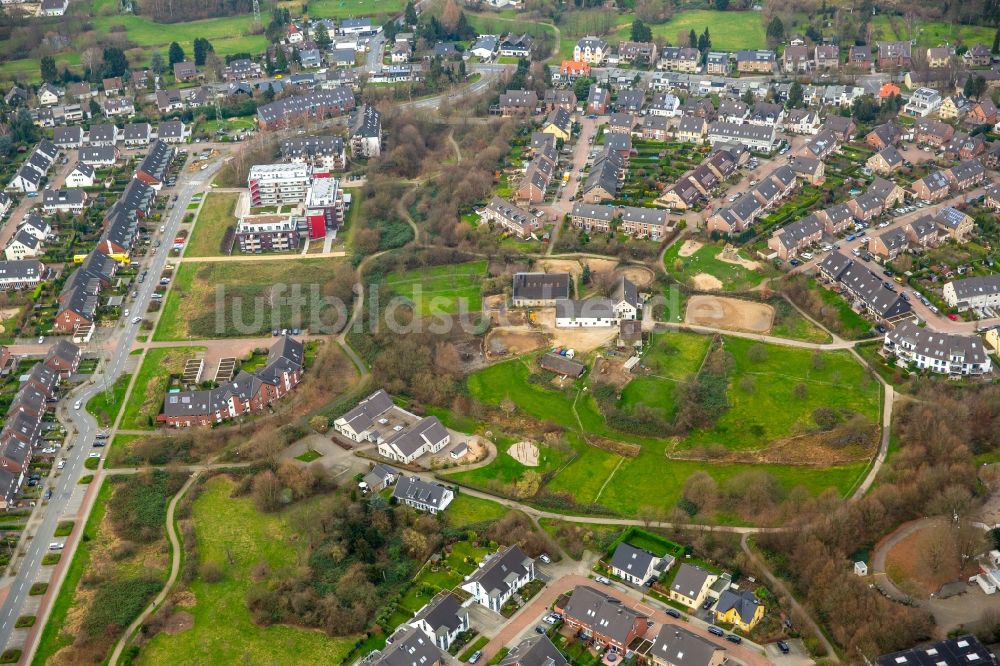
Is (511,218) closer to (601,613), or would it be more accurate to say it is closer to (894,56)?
(601,613)

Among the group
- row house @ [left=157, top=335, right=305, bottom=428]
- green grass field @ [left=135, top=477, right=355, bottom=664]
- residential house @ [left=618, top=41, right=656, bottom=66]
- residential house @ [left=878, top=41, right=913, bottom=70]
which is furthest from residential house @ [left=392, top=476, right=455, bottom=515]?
residential house @ [left=878, top=41, right=913, bottom=70]

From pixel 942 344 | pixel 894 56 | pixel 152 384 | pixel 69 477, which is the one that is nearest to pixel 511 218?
pixel 152 384

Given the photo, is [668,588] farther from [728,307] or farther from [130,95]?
[130,95]

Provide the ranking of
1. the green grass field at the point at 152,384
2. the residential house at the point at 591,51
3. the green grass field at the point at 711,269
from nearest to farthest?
the green grass field at the point at 152,384 < the green grass field at the point at 711,269 < the residential house at the point at 591,51

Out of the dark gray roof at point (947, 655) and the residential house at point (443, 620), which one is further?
the residential house at point (443, 620)

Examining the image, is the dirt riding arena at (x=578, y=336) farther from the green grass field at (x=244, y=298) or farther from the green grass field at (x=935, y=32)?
the green grass field at (x=935, y=32)

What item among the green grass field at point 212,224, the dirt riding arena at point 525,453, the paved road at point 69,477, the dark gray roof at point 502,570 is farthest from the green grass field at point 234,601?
the green grass field at point 212,224
